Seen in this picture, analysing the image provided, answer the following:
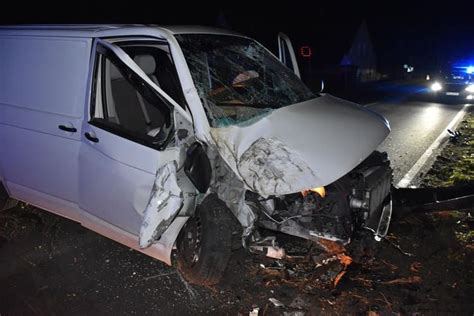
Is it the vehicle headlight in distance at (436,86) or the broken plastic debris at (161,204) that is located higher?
the vehicle headlight in distance at (436,86)

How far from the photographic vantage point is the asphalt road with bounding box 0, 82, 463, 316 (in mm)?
2934

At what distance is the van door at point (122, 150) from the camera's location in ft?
9.62

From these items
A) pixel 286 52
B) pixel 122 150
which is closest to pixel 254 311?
pixel 122 150

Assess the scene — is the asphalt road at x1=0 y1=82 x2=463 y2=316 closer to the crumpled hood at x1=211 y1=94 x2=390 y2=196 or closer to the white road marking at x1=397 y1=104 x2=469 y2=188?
the crumpled hood at x1=211 y1=94 x2=390 y2=196

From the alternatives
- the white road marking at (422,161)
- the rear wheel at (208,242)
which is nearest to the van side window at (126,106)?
the rear wheel at (208,242)

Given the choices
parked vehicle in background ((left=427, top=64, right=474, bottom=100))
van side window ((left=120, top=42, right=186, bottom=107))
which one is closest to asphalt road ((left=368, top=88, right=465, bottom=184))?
parked vehicle in background ((left=427, top=64, right=474, bottom=100))

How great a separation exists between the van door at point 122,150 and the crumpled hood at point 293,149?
0.38 metres

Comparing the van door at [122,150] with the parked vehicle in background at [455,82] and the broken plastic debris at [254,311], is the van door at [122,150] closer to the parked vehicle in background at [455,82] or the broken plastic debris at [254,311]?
the broken plastic debris at [254,311]

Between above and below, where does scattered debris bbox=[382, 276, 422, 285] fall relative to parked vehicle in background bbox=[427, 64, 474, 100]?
below

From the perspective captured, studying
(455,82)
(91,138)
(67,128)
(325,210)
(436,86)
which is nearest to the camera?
(325,210)

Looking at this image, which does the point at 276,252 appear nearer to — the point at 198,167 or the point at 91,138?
the point at 198,167

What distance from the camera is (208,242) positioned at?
117 inches

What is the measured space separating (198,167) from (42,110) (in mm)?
1675

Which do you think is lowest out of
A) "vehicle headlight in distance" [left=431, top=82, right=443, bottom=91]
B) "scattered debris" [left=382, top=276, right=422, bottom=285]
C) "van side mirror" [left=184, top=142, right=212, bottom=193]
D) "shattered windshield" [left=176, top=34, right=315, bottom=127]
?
"scattered debris" [left=382, top=276, right=422, bottom=285]
